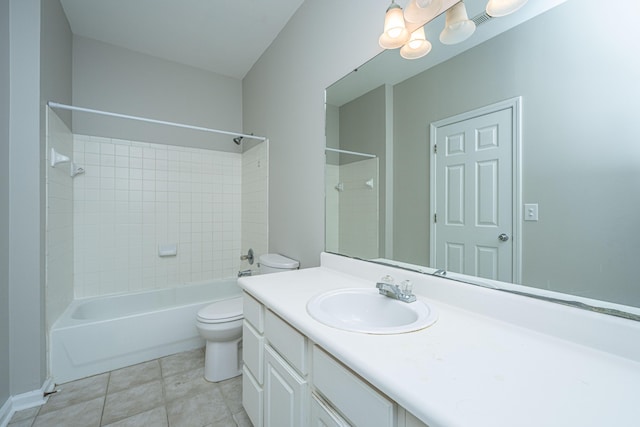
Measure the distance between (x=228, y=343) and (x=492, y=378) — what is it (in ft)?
5.55

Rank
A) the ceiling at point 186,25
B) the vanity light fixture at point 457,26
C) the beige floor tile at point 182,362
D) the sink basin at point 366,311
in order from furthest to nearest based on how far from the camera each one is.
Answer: the ceiling at point 186,25 < the beige floor tile at point 182,362 < the vanity light fixture at point 457,26 < the sink basin at point 366,311

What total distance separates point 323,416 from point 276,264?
4.12 ft

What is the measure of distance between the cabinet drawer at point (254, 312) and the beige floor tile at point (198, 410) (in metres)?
0.63

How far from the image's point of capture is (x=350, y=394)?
0.66 metres

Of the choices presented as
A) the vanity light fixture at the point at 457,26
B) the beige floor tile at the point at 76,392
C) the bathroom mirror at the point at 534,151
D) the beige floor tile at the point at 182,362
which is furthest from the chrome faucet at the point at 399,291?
the beige floor tile at the point at 76,392

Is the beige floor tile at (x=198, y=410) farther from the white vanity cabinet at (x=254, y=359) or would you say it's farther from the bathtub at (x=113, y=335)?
the bathtub at (x=113, y=335)

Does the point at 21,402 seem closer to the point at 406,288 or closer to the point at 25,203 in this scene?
the point at 25,203

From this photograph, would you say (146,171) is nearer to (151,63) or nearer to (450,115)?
(151,63)

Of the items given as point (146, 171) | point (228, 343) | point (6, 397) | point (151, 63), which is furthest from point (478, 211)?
point (151, 63)

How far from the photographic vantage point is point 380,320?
40.9 inches

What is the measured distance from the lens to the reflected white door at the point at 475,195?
2.80 ft

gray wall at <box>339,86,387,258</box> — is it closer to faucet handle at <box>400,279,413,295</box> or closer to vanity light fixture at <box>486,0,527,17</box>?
faucet handle at <box>400,279,413,295</box>

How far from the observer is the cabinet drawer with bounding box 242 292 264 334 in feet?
3.76

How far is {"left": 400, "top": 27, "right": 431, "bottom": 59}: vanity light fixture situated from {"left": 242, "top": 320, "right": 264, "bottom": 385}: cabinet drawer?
55.5 inches
